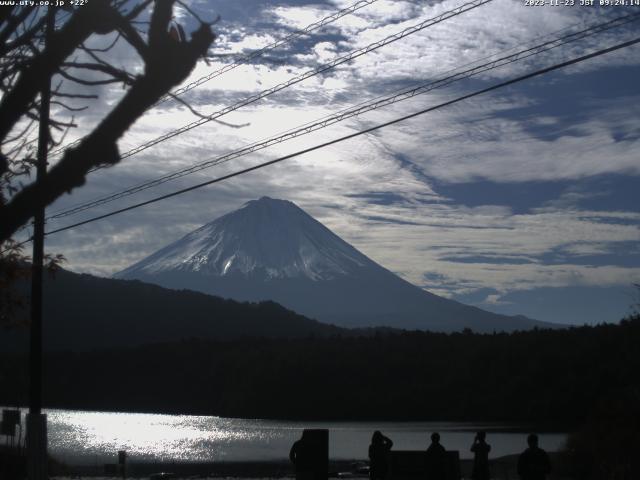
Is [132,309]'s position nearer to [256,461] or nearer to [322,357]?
[322,357]

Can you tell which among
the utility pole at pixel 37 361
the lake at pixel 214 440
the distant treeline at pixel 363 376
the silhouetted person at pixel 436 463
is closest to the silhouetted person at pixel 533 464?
the silhouetted person at pixel 436 463

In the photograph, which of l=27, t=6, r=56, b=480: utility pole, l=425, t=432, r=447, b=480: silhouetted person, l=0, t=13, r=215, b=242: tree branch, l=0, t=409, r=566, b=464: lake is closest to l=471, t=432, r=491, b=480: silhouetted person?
l=425, t=432, r=447, b=480: silhouetted person

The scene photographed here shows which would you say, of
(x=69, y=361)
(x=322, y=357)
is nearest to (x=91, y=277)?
(x=69, y=361)

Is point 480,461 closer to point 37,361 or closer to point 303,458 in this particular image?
point 303,458

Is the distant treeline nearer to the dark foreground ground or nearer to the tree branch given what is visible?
the dark foreground ground

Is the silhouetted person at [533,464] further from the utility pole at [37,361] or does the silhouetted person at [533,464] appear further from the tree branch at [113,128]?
the tree branch at [113,128]

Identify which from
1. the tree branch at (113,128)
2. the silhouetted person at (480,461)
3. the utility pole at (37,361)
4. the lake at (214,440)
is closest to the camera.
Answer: the tree branch at (113,128)

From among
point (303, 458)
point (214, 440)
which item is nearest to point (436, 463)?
point (303, 458)
